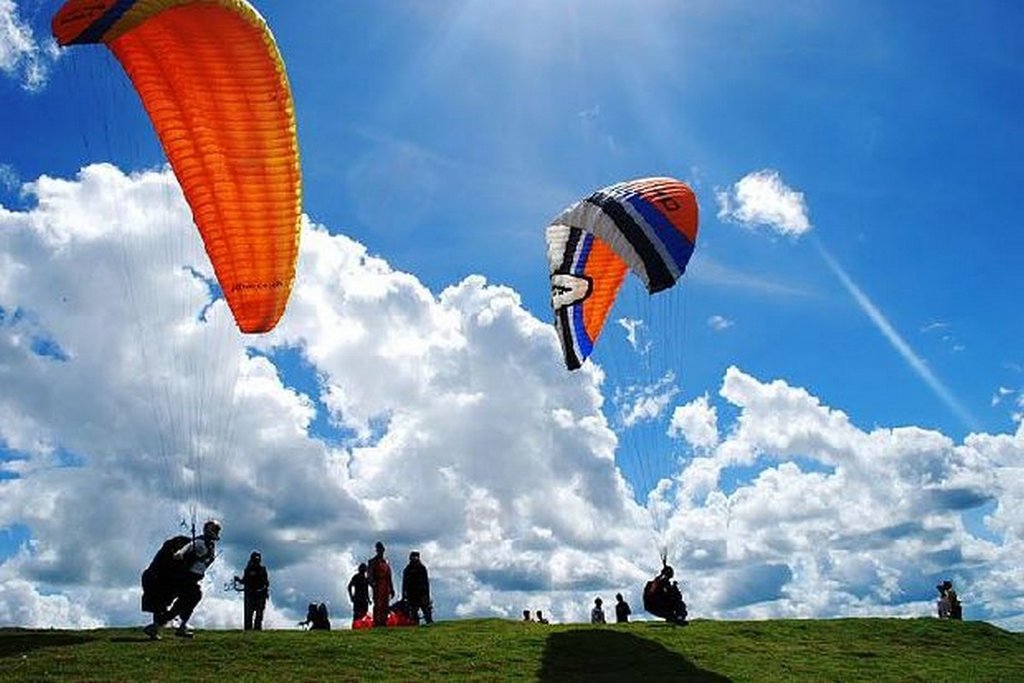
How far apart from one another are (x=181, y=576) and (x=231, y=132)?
30.7 feet

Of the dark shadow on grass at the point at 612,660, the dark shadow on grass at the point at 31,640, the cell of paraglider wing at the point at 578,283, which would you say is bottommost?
the dark shadow on grass at the point at 612,660

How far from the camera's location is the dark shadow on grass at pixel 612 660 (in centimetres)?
1939

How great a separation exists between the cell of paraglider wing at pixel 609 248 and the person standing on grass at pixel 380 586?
22.9 ft

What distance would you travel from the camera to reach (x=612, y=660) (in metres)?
20.9

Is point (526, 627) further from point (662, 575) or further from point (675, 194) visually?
point (675, 194)

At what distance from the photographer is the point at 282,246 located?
2302 cm

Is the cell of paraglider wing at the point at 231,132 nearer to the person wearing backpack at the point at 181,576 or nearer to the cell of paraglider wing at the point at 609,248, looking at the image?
the person wearing backpack at the point at 181,576

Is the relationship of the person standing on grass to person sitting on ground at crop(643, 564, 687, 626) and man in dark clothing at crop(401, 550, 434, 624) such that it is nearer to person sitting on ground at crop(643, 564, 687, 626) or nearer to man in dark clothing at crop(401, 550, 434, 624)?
man in dark clothing at crop(401, 550, 434, 624)

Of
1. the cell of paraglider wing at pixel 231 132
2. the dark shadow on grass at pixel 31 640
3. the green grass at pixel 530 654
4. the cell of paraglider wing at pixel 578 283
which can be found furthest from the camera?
the cell of paraglider wing at pixel 578 283

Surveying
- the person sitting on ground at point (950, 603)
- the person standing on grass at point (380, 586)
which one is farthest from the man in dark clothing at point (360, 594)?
the person sitting on ground at point (950, 603)

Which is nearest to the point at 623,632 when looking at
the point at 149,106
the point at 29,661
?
the point at 29,661

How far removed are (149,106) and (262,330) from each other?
5.50 meters

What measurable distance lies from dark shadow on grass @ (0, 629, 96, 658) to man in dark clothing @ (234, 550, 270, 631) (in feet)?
15.3

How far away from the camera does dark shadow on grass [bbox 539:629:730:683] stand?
63.6ft
